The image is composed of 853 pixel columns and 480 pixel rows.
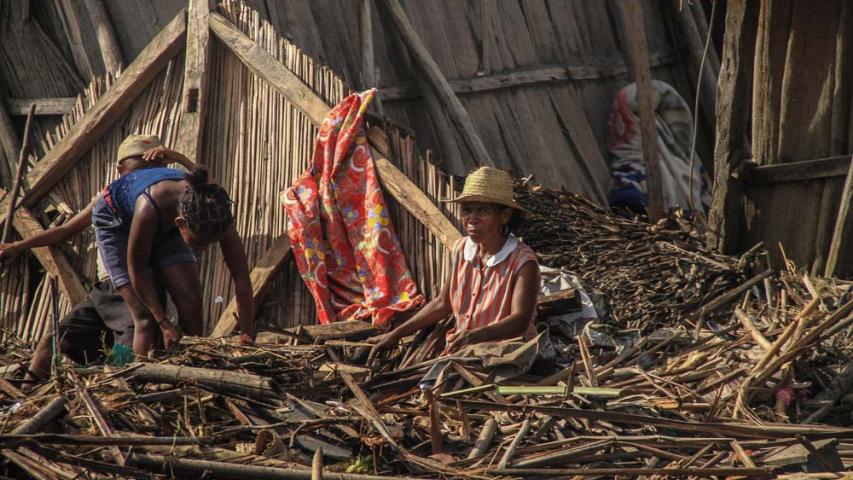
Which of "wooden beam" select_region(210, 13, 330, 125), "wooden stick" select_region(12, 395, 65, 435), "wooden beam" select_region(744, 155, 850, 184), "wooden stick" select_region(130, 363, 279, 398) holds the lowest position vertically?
"wooden stick" select_region(12, 395, 65, 435)

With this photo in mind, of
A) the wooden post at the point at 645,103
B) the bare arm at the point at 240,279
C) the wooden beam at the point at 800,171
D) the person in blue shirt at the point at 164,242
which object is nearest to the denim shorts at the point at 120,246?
the person in blue shirt at the point at 164,242

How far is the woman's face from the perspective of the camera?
5355mm

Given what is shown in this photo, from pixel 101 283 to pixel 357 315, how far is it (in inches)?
50.2

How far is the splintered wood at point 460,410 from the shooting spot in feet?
12.6

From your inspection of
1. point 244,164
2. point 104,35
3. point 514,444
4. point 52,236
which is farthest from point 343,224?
point 514,444

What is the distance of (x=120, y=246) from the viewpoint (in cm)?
559

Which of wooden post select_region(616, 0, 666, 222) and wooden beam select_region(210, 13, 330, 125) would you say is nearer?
wooden beam select_region(210, 13, 330, 125)

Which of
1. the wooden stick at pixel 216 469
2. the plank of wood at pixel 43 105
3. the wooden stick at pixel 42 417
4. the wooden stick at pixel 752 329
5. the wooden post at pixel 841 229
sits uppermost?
the plank of wood at pixel 43 105

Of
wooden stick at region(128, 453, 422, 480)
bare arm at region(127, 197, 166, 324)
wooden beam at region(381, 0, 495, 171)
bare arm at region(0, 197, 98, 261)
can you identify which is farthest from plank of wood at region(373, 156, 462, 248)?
wooden stick at region(128, 453, 422, 480)

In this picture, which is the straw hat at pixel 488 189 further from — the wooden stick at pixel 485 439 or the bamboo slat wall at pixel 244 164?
the wooden stick at pixel 485 439

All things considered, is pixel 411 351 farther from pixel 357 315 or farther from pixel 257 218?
pixel 257 218

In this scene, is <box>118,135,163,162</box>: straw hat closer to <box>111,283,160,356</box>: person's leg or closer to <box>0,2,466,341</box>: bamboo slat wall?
<box>0,2,466,341</box>: bamboo slat wall

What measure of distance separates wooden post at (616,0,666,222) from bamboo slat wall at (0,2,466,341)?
3.23m

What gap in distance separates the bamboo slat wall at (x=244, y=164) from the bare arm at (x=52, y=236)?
14.2 inches
